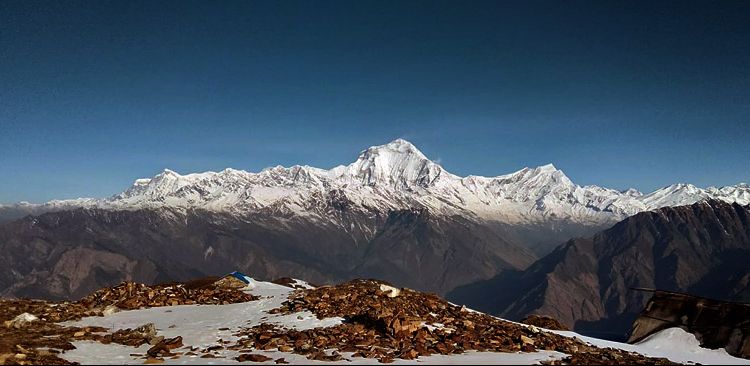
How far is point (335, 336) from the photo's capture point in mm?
23906

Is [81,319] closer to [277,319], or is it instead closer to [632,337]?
[277,319]

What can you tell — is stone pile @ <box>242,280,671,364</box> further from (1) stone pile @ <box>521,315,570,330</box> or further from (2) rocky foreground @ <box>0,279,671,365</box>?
(1) stone pile @ <box>521,315,570,330</box>

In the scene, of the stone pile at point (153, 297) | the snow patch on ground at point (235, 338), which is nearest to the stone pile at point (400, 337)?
the snow patch on ground at point (235, 338)

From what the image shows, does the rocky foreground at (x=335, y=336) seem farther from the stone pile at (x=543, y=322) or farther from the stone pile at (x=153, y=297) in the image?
the stone pile at (x=543, y=322)

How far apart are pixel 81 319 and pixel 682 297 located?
40.5 metres

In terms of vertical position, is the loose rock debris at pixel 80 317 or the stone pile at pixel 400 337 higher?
the stone pile at pixel 400 337

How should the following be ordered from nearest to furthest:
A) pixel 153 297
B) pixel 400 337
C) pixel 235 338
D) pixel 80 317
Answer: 1. pixel 400 337
2. pixel 235 338
3. pixel 80 317
4. pixel 153 297

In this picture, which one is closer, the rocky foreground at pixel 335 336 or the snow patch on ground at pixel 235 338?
the snow patch on ground at pixel 235 338

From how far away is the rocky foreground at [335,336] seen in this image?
2061cm

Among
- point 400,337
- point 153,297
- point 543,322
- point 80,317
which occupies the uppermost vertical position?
point 543,322

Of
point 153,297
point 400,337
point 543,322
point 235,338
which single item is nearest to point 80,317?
point 153,297

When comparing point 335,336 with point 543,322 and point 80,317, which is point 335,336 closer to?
point 80,317

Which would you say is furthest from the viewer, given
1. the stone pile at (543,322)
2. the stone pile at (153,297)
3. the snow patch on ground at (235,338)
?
the stone pile at (543,322)

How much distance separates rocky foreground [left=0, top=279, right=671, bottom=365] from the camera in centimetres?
2061
